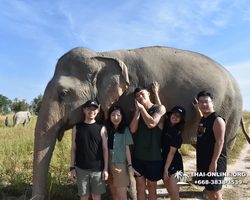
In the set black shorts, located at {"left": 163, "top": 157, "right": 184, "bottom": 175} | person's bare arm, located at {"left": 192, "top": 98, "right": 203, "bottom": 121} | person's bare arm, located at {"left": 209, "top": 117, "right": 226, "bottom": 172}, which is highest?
person's bare arm, located at {"left": 192, "top": 98, "right": 203, "bottom": 121}

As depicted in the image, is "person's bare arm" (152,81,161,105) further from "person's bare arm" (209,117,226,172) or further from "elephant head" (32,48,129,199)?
"person's bare arm" (209,117,226,172)

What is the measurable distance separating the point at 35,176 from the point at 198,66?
Result: 2.99 meters

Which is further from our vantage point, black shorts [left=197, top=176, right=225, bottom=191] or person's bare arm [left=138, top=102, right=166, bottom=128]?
person's bare arm [left=138, top=102, right=166, bottom=128]

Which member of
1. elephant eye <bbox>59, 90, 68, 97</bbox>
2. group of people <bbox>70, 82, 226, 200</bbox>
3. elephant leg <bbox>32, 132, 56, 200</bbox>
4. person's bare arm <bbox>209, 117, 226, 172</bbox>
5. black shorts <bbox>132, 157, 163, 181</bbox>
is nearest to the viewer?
person's bare arm <bbox>209, 117, 226, 172</bbox>

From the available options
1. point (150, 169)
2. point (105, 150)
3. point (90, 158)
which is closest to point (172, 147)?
point (150, 169)

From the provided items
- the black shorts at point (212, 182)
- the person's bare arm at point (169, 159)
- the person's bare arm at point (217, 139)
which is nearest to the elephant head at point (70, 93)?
the person's bare arm at point (169, 159)

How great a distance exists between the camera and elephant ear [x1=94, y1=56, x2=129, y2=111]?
11.1 ft

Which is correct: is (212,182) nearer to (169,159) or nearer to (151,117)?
(169,159)

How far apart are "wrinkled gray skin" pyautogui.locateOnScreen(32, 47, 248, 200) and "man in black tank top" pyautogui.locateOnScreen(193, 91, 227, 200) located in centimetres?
76

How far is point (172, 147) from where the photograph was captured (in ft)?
9.66

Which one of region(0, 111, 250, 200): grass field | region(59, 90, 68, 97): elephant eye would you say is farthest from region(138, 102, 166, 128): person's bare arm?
region(0, 111, 250, 200): grass field

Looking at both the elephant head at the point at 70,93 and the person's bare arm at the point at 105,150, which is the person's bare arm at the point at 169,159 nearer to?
the person's bare arm at the point at 105,150

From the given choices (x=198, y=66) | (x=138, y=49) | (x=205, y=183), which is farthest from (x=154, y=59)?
(x=205, y=183)

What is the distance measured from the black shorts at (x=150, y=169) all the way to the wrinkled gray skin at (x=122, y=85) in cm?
74
